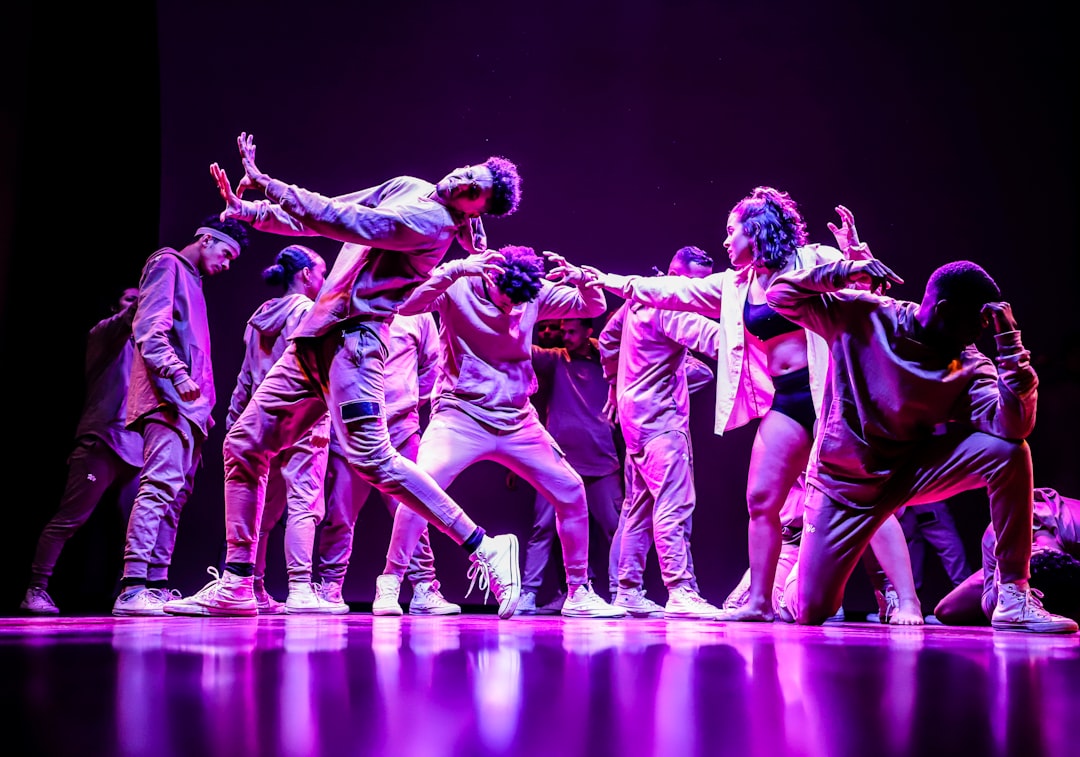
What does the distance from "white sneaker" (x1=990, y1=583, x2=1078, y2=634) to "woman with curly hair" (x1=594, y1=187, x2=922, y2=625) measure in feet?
3.15

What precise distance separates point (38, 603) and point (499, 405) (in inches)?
118

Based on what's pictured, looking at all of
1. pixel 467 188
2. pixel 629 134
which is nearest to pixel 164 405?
pixel 467 188

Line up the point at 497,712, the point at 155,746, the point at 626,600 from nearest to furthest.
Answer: the point at 155,746, the point at 497,712, the point at 626,600

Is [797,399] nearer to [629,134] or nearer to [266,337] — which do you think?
[266,337]

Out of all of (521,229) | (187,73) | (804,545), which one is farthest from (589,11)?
(804,545)

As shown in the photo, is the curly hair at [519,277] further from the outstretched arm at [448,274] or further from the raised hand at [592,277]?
the raised hand at [592,277]

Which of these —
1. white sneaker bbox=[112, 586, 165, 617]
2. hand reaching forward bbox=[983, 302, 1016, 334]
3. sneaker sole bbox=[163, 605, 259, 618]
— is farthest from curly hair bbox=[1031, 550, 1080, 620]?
white sneaker bbox=[112, 586, 165, 617]

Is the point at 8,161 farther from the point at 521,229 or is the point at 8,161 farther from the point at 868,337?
the point at 868,337

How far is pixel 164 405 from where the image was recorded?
477 centimetres

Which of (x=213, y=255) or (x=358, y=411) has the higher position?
(x=213, y=255)

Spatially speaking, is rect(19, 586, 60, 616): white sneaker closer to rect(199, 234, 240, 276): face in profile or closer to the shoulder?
rect(199, 234, 240, 276): face in profile

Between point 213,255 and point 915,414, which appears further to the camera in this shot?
point 213,255

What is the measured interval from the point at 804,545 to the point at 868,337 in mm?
879

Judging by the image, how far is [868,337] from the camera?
3293 mm
